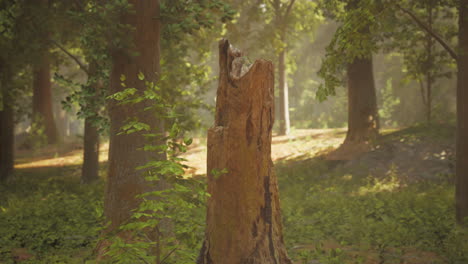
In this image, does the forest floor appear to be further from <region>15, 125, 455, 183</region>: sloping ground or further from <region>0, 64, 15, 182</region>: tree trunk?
<region>0, 64, 15, 182</region>: tree trunk

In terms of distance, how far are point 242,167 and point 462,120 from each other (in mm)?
4847

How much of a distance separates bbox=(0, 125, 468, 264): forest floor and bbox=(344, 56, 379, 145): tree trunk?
640mm

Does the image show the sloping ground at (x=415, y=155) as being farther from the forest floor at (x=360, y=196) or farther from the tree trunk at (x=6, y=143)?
the tree trunk at (x=6, y=143)

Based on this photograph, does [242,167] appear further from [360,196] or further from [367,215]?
[360,196]

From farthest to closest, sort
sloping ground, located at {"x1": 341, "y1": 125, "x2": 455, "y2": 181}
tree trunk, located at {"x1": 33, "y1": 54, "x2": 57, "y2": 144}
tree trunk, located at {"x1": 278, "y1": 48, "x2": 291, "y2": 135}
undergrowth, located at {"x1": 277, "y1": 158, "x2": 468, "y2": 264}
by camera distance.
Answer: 1. tree trunk, located at {"x1": 278, "y1": 48, "x2": 291, "y2": 135}
2. tree trunk, located at {"x1": 33, "y1": 54, "x2": 57, "y2": 144}
3. sloping ground, located at {"x1": 341, "y1": 125, "x2": 455, "y2": 181}
4. undergrowth, located at {"x1": 277, "y1": 158, "x2": 468, "y2": 264}

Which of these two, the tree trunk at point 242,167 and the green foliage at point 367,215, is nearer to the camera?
the tree trunk at point 242,167

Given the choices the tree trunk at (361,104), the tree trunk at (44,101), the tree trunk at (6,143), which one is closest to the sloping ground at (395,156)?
the tree trunk at (361,104)

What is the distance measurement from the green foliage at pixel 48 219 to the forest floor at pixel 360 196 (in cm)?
5

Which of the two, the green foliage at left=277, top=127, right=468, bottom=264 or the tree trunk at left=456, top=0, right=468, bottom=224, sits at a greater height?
the tree trunk at left=456, top=0, right=468, bottom=224

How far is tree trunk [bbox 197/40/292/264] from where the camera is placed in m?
4.27

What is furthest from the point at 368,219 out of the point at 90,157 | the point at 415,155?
the point at 90,157

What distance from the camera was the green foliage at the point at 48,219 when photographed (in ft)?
20.4

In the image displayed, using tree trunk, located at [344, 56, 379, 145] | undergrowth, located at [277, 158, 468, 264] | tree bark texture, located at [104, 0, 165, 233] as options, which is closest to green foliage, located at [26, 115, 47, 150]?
undergrowth, located at [277, 158, 468, 264]

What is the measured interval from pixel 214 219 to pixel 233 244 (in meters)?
0.35
